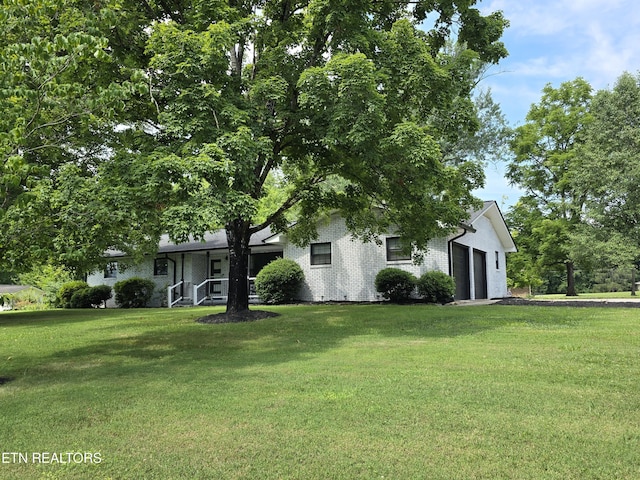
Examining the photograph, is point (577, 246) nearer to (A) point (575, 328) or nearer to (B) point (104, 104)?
(A) point (575, 328)

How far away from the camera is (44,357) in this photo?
8.39m

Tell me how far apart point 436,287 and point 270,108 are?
31.7 ft

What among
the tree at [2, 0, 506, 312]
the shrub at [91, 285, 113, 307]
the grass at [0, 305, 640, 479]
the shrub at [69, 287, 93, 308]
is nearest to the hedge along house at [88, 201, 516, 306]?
the shrub at [91, 285, 113, 307]

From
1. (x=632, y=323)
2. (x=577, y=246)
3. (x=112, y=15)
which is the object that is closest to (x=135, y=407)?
(x=112, y=15)

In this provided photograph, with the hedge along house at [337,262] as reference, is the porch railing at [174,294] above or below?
below

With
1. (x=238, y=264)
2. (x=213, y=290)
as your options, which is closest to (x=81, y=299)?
(x=213, y=290)

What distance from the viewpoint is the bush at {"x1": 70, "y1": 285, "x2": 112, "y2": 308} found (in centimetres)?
2462

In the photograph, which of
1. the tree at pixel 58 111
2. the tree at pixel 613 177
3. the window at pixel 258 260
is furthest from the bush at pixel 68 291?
the tree at pixel 613 177

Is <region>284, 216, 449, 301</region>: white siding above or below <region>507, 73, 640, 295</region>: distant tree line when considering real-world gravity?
below

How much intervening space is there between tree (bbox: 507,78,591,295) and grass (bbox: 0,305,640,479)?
24302 millimetres

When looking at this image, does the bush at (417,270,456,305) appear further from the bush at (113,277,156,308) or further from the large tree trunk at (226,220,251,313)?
the bush at (113,277,156,308)

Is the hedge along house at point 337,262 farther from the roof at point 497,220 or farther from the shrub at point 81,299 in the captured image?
the shrub at point 81,299

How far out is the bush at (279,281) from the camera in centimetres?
2009

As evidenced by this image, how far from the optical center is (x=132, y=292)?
23.8 metres
